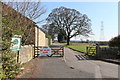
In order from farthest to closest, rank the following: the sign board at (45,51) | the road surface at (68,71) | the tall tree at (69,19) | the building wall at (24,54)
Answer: the tall tree at (69,19) < the sign board at (45,51) < the building wall at (24,54) < the road surface at (68,71)

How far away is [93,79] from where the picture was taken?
17.7ft

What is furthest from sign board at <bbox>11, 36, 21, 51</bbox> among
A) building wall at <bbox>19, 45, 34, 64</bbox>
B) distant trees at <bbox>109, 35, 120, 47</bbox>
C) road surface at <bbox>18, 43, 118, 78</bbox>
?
distant trees at <bbox>109, 35, 120, 47</bbox>

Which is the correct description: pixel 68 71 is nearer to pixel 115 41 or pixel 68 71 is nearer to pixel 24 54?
pixel 24 54

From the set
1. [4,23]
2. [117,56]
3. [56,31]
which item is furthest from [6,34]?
[56,31]

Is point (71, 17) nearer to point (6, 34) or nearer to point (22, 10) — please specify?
point (22, 10)

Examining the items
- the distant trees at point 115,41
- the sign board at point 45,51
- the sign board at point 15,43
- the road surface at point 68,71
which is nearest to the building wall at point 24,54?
the road surface at point 68,71

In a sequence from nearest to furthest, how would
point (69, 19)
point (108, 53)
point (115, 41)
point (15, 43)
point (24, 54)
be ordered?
point (15, 43)
point (24, 54)
point (108, 53)
point (115, 41)
point (69, 19)

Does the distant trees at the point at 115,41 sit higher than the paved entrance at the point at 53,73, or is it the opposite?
the distant trees at the point at 115,41

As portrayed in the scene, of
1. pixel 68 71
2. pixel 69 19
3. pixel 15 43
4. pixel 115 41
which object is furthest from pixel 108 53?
pixel 69 19

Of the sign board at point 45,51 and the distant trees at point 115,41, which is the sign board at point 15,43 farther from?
the distant trees at point 115,41

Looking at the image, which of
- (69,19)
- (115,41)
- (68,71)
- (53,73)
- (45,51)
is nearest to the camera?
(53,73)

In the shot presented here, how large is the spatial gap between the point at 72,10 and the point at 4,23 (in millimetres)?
35505

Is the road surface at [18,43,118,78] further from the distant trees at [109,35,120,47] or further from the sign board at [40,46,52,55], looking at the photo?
the distant trees at [109,35,120,47]

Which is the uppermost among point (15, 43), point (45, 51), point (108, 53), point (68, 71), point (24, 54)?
point (15, 43)
